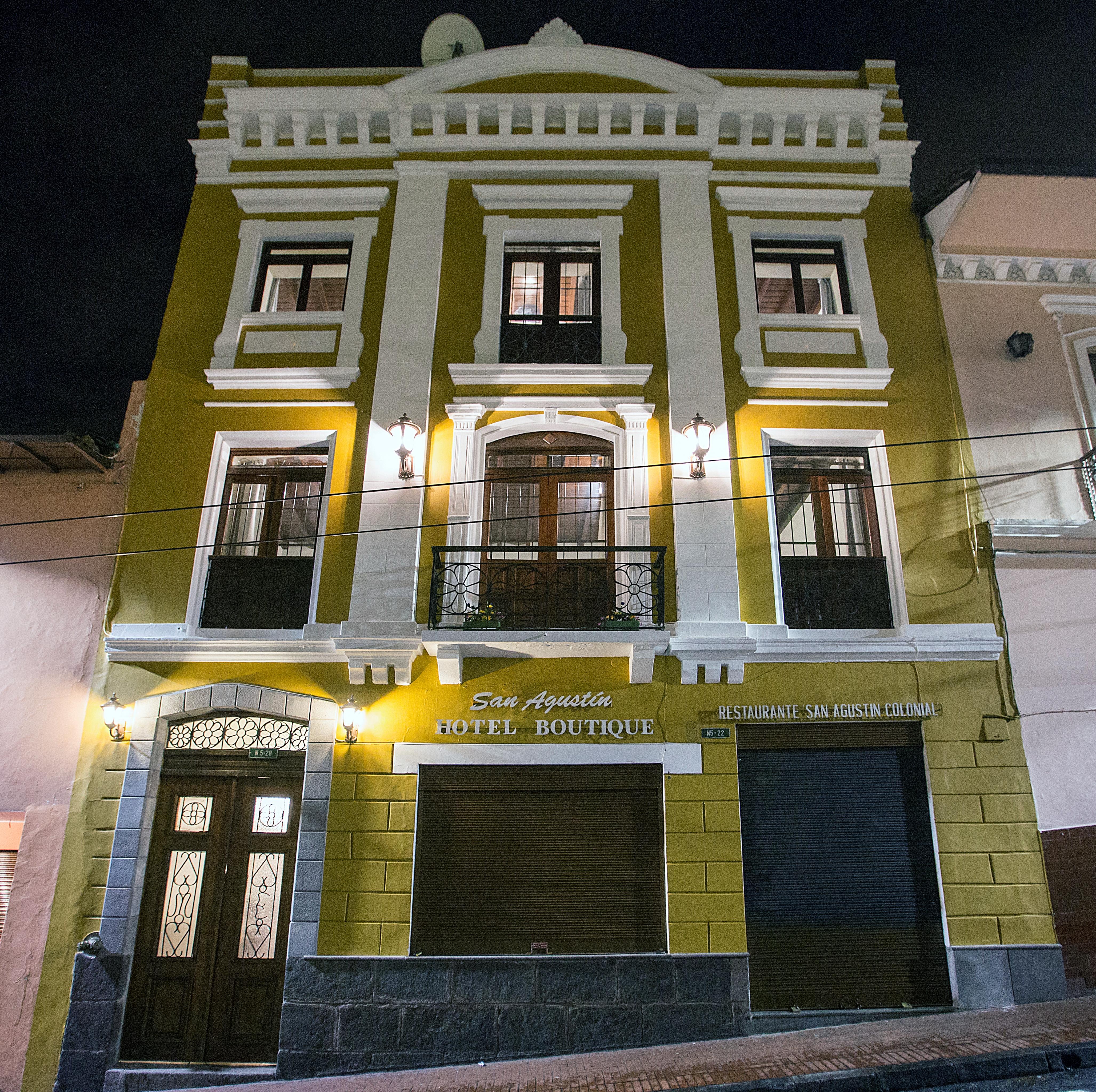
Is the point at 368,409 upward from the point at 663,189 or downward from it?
downward

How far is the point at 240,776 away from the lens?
9.66m

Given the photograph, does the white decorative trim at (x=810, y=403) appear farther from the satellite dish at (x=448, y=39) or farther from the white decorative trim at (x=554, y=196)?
the satellite dish at (x=448, y=39)

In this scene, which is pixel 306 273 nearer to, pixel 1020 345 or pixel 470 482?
pixel 470 482

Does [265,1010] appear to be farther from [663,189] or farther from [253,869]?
[663,189]

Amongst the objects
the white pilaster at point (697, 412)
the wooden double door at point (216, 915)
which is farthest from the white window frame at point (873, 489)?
the wooden double door at point (216, 915)

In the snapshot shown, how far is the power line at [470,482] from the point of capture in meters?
10.2

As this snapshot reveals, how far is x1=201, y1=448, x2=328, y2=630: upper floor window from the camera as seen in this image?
10.0 metres

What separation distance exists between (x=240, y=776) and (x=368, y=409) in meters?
4.85

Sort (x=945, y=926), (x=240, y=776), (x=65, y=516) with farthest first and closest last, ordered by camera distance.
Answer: (x=65, y=516) → (x=240, y=776) → (x=945, y=926)

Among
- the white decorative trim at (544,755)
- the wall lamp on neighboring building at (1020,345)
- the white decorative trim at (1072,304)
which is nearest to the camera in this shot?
the white decorative trim at (544,755)

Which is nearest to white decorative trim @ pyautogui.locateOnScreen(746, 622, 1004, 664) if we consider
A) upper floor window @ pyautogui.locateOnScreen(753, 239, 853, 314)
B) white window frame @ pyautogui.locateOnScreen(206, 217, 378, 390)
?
upper floor window @ pyautogui.locateOnScreen(753, 239, 853, 314)

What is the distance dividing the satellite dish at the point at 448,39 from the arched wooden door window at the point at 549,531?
6.91 metres

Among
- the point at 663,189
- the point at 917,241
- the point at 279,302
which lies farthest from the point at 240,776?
the point at 917,241

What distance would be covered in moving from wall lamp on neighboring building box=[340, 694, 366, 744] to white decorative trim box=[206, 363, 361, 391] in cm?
423
